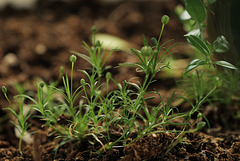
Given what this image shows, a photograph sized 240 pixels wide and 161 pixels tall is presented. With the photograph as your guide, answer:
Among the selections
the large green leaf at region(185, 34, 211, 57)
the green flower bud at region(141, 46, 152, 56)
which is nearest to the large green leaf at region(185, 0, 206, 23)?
the large green leaf at region(185, 34, 211, 57)

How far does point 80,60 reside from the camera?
177cm

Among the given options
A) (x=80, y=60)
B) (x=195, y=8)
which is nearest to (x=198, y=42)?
(x=195, y=8)

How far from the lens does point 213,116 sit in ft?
4.22

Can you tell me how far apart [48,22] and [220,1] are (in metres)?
1.46

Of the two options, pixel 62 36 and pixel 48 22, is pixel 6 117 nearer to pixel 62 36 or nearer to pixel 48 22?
pixel 62 36

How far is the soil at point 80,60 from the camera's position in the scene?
985 millimetres

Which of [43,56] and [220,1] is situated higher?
[220,1]

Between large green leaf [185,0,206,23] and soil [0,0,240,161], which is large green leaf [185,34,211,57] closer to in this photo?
large green leaf [185,0,206,23]

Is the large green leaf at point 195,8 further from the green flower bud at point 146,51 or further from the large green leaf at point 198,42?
the green flower bud at point 146,51

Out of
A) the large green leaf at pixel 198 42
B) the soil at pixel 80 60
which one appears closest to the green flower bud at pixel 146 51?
the large green leaf at pixel 198 42

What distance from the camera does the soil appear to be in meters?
0.98

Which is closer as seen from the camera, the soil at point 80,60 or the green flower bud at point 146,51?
the green flower bud at point 146,51

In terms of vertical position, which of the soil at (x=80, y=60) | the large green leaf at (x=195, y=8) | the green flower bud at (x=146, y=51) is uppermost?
the large green leaf at (x=195, y=8)

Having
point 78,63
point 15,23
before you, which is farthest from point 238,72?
point 15,23
